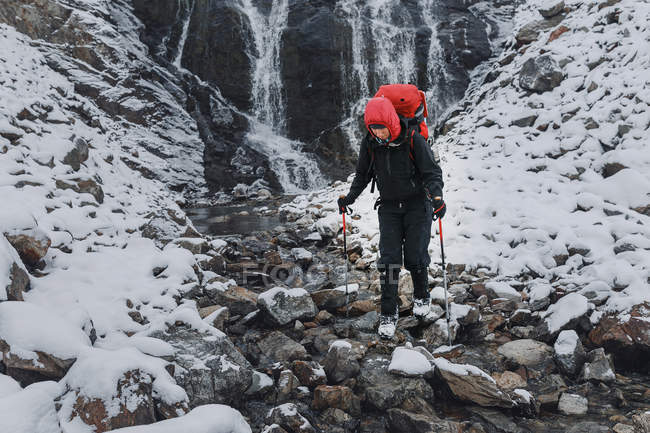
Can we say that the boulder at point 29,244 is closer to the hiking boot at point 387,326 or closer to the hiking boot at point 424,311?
the hiking boot at point 387,326

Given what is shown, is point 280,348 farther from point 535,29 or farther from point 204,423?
point 535,29

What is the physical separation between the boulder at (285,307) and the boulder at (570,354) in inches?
101

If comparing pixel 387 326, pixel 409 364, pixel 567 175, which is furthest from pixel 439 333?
pixel 567 175

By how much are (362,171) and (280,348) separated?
210 cm

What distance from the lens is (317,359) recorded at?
3828 mm

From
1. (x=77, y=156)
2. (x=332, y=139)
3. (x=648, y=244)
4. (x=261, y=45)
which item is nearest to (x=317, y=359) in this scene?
(x=648, y=244)

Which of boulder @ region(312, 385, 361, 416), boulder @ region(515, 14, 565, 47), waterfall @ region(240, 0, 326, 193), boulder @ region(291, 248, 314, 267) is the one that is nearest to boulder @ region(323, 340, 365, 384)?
boulder @ region(312, 385, 361, 416)

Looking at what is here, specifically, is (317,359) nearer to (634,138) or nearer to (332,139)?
(634,138)

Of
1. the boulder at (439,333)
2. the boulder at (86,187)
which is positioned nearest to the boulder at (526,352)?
the boulder at (439,333)

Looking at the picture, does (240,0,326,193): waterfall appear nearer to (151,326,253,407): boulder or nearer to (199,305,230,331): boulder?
(199,305,230,331): boulder

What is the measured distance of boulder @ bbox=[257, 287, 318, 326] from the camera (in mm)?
4398

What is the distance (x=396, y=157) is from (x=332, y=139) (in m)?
21.7

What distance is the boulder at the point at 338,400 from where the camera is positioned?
2986 mm

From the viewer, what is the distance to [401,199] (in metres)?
4.12
